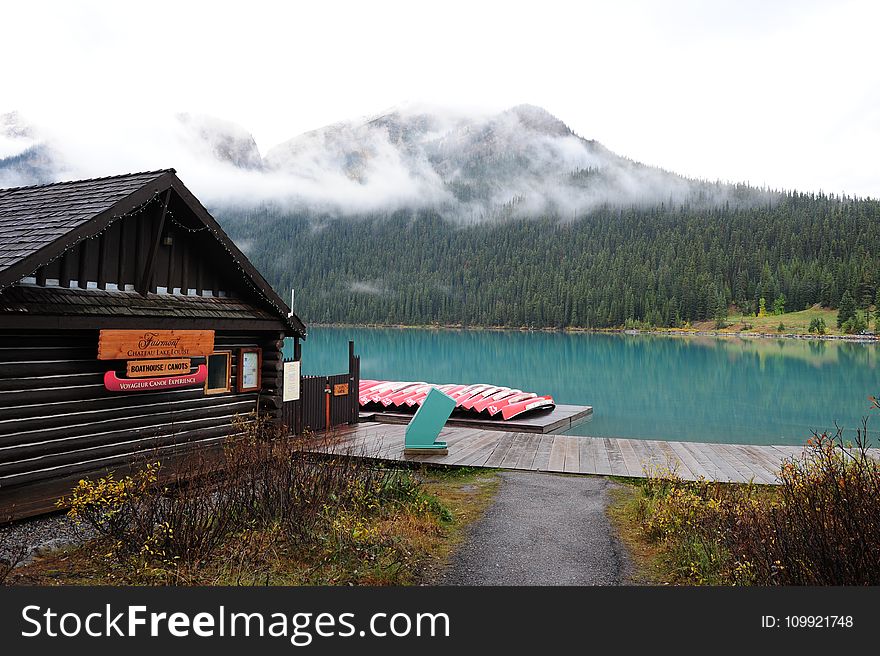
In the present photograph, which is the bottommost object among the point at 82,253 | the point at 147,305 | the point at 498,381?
the point at 498,381

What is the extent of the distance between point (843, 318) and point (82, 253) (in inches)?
5279

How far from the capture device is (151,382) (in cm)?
979

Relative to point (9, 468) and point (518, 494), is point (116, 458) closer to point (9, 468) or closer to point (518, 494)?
point (9, 468)

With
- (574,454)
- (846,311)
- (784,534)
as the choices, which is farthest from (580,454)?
(846,311)

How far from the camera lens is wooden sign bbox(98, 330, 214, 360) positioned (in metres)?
9.04

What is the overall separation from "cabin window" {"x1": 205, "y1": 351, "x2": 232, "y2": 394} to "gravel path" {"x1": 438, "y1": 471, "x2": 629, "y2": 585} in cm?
534

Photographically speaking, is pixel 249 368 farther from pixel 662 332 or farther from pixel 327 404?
pixel 662 332

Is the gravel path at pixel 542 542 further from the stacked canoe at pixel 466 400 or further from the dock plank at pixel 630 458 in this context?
the stacked canoe at pixel 466 400

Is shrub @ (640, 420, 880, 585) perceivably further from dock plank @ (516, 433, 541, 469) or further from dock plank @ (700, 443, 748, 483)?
dock plank @ (516, 433, 541, 469)

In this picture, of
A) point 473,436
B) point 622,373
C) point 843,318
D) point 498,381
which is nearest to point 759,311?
point 843,318

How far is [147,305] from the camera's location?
9680 millimetres

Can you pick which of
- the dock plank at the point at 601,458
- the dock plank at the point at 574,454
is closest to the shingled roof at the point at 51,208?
the dock plank at the point at 574,454

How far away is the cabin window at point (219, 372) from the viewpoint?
11.4 m

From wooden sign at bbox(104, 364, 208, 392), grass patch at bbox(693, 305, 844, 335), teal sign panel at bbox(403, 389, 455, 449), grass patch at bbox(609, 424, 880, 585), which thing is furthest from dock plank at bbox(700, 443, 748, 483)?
grass patch at bbox(693, 305, 844, 335)
